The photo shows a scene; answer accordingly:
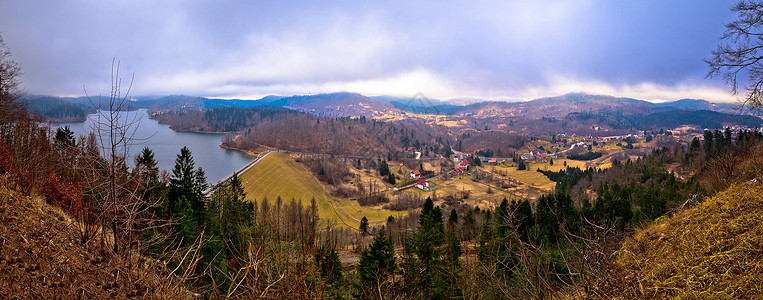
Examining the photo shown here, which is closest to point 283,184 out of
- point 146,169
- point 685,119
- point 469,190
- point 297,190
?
point 297,190

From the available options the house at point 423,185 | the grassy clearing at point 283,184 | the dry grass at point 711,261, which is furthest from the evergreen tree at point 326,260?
the house at point 423,185

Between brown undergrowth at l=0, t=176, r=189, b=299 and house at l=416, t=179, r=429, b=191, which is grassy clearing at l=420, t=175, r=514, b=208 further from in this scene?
brown undergrowth at l=0, t=176, r=189, b=299

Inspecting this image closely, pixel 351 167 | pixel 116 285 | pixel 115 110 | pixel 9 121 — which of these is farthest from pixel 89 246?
pixel 351 167

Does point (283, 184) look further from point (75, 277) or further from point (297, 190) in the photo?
point (75, 277)

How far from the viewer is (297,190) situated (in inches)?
2222

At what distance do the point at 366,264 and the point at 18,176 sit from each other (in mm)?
9818

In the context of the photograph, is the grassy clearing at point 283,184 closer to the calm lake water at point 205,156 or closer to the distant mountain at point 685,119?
the calm lake water at point 205,156

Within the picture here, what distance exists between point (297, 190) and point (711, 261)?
5699 cm

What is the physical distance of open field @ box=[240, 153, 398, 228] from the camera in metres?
49.6

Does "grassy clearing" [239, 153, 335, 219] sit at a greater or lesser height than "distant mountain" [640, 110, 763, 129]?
lesser

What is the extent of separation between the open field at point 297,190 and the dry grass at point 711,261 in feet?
140

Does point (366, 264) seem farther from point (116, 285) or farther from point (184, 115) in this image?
point (184, 115)

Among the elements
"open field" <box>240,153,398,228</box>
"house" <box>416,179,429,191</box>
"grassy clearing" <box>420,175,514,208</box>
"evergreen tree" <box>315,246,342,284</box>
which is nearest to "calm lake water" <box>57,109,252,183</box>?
"open field" <box>240,153,398,228</box>

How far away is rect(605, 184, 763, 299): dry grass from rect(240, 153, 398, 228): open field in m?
42.8
